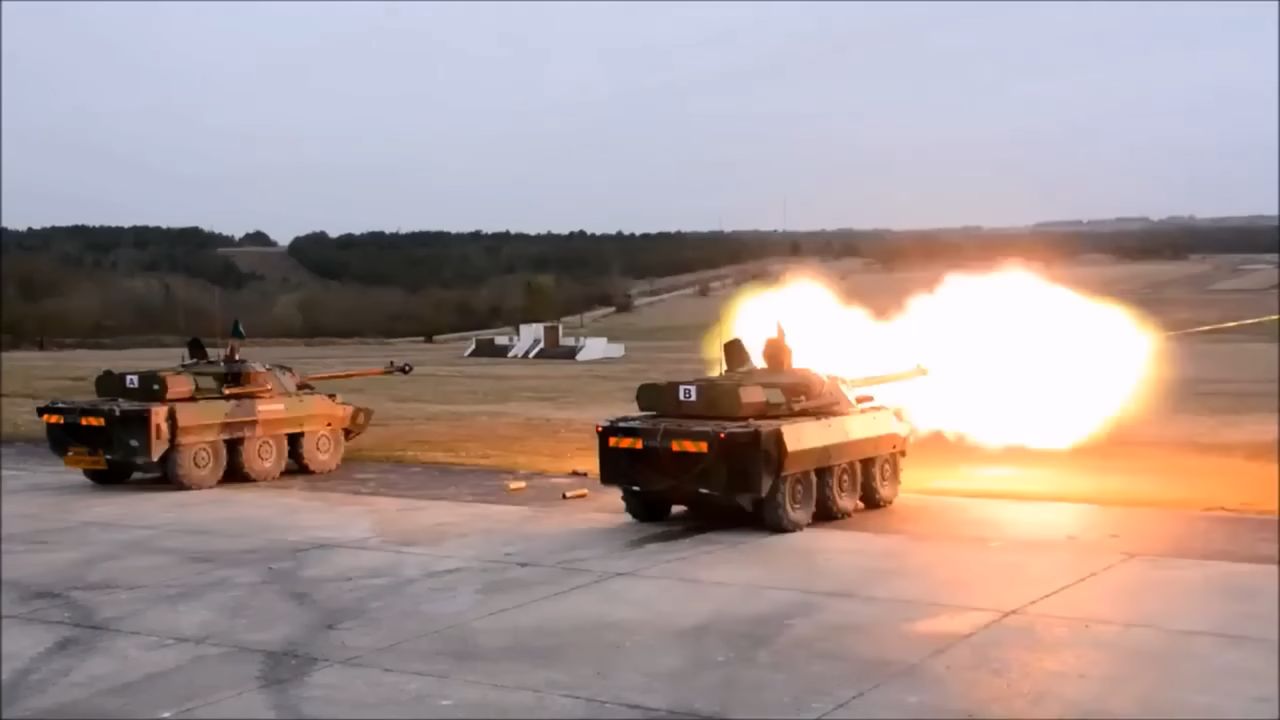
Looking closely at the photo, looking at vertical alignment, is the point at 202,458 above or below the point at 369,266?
below

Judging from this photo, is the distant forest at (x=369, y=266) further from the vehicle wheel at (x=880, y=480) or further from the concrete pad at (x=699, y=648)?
the vehicle wheel at (x=880, y=480)

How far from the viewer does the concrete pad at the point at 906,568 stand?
374 inches

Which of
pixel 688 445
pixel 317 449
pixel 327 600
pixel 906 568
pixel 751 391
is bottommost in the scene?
pixel 906 568

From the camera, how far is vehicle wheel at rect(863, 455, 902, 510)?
47.5 feet

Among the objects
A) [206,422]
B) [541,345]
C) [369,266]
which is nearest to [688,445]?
[206,422]

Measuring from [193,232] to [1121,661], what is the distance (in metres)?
4.99

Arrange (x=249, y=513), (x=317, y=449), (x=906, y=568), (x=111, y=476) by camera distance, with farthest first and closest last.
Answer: (x=317, y=449) → (x=249, y=513) → (x=111, y=476) → (x=906, y=568)

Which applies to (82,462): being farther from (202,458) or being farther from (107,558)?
(202,458)

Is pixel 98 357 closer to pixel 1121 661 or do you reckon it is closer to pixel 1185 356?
pixel 1185 356

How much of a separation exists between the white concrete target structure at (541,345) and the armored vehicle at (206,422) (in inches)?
16.5

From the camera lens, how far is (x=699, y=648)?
810cm

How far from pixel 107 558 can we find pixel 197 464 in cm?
195

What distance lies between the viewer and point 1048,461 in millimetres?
15359

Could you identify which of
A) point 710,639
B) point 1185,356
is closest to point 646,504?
point 710,639
